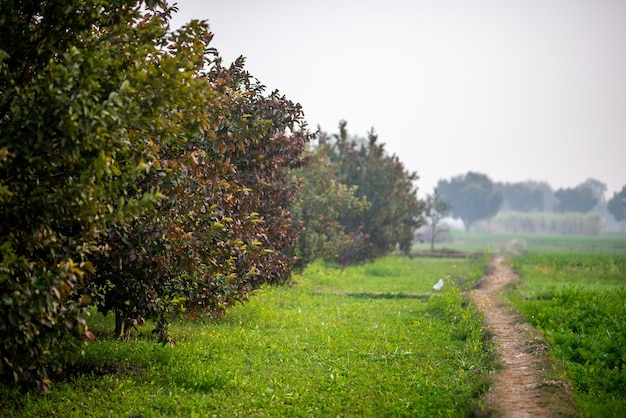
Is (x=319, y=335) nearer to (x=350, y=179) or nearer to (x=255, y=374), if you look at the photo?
(x=255, y=374)

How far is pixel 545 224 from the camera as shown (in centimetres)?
12094

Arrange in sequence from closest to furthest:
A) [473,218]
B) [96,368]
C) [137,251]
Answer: [137,251]
[96,368]
[473,218]

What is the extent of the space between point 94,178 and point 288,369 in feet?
17.2

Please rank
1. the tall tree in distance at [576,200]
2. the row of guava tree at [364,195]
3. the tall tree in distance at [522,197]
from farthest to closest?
the tall tree in distance at [522,197]
the tall tree in distance at [576,200]
the row of guava tree at [364,195]

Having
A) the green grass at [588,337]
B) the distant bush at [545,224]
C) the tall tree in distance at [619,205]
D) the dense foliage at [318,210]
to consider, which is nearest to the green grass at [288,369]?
the green grass at [588,337]

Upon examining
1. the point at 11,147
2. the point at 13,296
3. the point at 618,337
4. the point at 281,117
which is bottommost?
the point at 618,337

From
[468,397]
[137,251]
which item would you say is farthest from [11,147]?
[468,397]

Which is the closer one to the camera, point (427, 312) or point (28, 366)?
point (28, 366)

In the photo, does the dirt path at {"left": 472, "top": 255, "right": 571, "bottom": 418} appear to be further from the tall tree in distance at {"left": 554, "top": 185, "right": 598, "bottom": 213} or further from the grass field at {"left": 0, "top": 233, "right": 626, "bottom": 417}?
the tall tree in distance at {"left": 554, "top": 185, "right": 598, "bottom": 213}

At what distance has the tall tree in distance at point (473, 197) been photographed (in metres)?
120

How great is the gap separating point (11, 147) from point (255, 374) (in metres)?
5.64

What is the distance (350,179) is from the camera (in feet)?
122

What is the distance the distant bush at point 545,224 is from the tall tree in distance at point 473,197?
4336 mm

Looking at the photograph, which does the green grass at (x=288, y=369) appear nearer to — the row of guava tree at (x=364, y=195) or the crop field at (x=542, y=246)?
the row of guava tree at (x=364, y=195)
